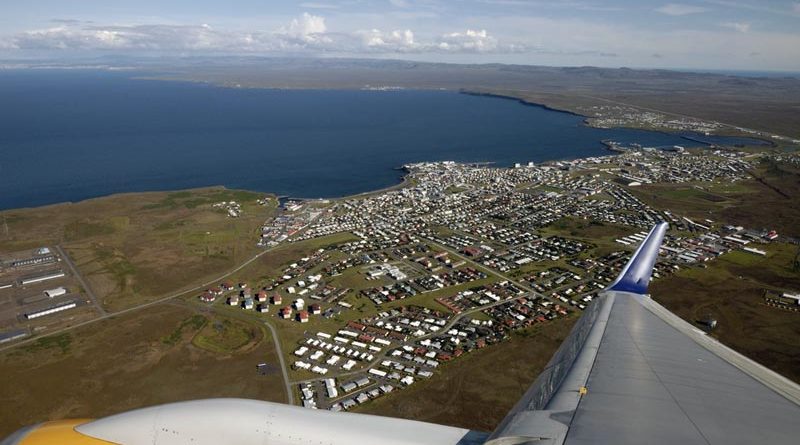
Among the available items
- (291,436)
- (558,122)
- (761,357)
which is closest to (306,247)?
(761,357)

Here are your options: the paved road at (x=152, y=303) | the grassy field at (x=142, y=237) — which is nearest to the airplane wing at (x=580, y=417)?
the paved road at (x=152, y=303)

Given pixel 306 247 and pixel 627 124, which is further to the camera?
pixel 627 124

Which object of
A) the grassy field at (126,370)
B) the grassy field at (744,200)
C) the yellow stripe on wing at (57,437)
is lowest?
the grassy field at (126,370)

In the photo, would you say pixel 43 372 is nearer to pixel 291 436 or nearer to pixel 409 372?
pixel 409 372

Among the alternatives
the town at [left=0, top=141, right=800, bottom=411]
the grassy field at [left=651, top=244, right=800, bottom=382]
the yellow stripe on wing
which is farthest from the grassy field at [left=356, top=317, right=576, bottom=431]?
the yellow stripe on wing

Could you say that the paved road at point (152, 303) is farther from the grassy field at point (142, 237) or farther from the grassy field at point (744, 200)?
the grassy field at point (744, 200)

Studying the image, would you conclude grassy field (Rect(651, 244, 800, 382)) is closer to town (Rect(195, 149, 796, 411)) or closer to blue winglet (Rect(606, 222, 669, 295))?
town (Rect(195, 149, 796, 411))
